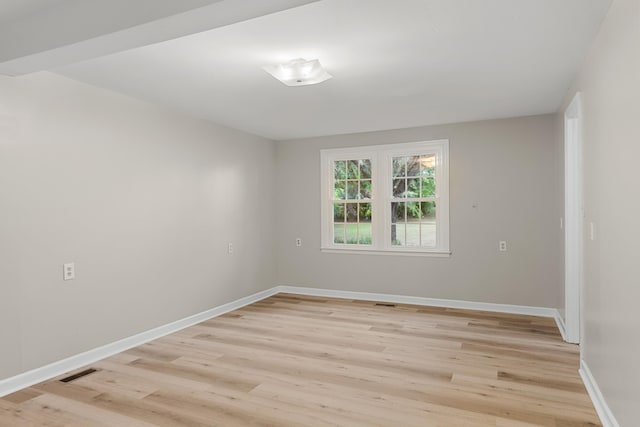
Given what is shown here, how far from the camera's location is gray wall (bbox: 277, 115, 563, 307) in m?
4.69

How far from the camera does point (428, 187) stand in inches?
209

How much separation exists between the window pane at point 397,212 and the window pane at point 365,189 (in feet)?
1.26

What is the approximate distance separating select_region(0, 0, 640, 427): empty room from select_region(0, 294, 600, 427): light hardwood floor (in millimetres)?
24

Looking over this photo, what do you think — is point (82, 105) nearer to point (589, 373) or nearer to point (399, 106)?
point (399, 106)

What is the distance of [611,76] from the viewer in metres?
2.16

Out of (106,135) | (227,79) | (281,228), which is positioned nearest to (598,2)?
(227,79)

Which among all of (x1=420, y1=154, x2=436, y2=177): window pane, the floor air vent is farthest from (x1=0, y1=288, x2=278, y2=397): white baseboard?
(x1=420, y1=154, x2=436, y2=177): window pane

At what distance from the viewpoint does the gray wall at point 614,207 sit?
5.91 feet

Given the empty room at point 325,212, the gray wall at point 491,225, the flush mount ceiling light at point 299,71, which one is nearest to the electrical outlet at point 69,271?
the empty room at point 325,212

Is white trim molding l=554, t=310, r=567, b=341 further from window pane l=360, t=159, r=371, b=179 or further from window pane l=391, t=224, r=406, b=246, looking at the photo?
window pane l=360, t=159, r=371, b=179

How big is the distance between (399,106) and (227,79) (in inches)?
70.4

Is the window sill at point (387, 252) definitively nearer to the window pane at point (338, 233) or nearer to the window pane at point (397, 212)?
the window pane at point (338, 233)

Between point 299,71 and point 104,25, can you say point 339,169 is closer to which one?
point 299,71

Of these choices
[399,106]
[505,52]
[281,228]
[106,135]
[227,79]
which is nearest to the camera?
[505,52]
